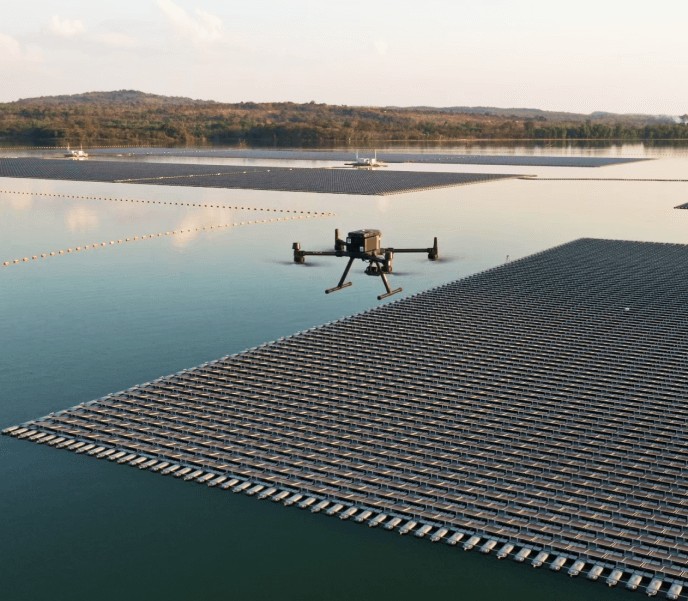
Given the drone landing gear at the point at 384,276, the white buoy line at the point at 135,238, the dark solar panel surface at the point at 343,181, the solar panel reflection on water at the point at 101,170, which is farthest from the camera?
the solar panel reflection on water at the point at 101,170

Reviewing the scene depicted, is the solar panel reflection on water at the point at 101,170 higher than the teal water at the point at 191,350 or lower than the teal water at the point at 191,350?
higher

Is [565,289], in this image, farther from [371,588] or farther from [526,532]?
[371,588]

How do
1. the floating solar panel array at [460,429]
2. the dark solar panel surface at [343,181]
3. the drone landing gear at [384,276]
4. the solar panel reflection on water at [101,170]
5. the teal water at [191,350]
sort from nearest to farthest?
1. the teal water at [191,350]
2. the floating solar panel array at [460,429]
3. the drone landing gear at [384,276]
4. the dark solar panel surface at [343,181]
5. the solar panel reflection on water at [101,170]

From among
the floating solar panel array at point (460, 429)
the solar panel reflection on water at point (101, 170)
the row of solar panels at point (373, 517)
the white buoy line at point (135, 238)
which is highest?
the solar panel reflection on water at point (101, 170)

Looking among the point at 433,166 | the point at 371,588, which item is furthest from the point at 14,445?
the point at 433,166

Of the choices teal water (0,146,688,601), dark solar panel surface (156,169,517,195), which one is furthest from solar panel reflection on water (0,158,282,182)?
teal water (0,146,688,601)

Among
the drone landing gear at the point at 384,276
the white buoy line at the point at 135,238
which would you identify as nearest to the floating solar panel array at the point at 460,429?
the drone landing gear at the point at 384,276

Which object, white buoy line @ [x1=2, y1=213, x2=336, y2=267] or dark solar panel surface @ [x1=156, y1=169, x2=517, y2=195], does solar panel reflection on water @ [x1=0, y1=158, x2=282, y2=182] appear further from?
white buoy line @ [x1=2, y1=213, x2=336, y2=267]

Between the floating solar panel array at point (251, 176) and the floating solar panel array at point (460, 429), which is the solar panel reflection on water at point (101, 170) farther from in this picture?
the floating solar panel array at point (460, 429)
